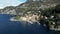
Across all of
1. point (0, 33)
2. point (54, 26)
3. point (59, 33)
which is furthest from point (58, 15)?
point (0, 33)

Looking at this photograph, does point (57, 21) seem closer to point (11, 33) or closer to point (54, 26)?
point (54, 26)

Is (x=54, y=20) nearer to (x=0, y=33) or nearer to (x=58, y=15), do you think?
(x=58, y=15)

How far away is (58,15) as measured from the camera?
16238 cm

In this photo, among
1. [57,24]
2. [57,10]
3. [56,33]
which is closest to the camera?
[56,33]

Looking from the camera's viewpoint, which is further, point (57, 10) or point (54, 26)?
point (57, 10)

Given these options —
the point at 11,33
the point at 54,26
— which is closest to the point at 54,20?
the point at 54,26

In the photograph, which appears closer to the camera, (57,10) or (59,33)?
(59,33)

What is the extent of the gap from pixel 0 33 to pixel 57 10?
68.6 meters

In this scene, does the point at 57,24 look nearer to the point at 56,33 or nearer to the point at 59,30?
the point at 59,30

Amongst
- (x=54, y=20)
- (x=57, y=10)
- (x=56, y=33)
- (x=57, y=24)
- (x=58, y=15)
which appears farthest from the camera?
(x=57, y=10)

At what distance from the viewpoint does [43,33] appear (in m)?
120

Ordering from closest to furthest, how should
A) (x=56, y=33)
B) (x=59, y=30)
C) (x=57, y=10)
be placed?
1. (x=56, y=33)
2. (x=59, y=30)
3. (x=57, y=10)

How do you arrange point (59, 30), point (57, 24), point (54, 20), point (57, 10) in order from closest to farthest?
point (59, 30) < point (57, 24) < point (54, 20) < point (57, 10)

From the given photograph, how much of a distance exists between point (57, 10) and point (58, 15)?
15806mm
